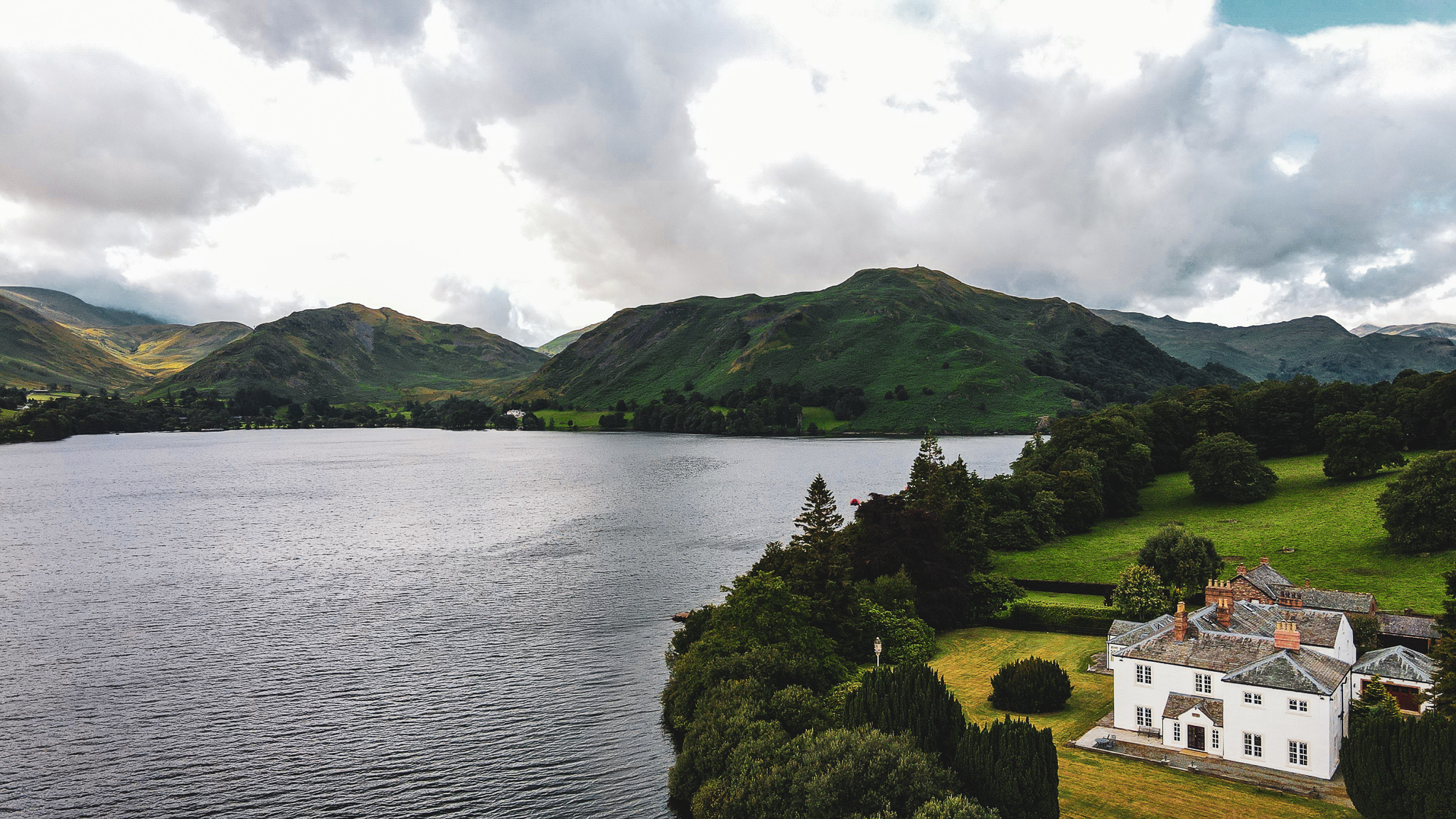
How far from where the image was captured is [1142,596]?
192 ft

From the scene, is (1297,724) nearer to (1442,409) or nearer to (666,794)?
(666,794)

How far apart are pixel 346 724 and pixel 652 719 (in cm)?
1814

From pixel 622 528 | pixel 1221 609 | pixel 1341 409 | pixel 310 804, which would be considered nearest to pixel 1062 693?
pixel 1221 609

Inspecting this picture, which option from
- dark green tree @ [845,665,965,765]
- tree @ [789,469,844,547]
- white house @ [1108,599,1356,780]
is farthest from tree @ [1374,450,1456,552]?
dark green tree @ [845,665,965,765]

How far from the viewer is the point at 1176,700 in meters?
40.1

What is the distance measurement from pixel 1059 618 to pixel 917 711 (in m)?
34.9

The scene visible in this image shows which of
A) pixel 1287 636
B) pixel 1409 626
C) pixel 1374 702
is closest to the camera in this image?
pixel 1287 636

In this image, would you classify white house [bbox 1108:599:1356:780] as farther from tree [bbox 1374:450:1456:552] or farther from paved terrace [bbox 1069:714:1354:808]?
tree [bbox 1374:450:1456:552]

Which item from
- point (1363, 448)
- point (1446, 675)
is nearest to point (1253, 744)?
point (1446, 675)

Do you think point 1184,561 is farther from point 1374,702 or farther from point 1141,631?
point 1374,702

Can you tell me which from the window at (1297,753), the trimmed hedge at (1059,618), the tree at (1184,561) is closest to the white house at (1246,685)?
the window at (1297,753)

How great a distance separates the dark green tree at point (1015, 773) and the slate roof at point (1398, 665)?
2564 cm

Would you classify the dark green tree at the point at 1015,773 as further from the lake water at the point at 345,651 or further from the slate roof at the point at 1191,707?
the lake water at the point at 345,651

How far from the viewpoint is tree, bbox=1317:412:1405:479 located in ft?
298
